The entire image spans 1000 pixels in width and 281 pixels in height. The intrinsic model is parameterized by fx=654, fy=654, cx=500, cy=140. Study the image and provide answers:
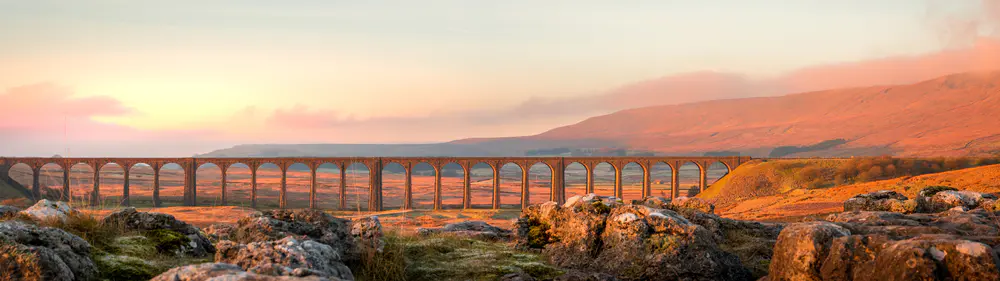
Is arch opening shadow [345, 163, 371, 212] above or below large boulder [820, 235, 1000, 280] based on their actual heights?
below

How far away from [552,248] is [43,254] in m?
7.46

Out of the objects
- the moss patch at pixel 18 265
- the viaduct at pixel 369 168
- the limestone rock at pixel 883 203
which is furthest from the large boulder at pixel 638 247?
the viaduct at pixel 369 168

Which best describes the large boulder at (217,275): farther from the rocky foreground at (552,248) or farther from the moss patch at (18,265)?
the moss patch at (18,265)

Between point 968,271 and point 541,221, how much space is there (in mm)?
7429

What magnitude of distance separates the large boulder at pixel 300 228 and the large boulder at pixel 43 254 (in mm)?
2120

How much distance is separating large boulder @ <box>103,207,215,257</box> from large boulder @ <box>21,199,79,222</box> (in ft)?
1.80

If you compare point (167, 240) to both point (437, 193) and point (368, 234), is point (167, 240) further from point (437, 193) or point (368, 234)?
point (437, 193)

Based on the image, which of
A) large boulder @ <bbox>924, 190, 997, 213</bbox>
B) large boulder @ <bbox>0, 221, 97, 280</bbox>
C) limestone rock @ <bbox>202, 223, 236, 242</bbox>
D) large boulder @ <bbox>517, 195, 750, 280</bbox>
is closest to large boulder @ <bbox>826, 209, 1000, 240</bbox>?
large boulder @ <bbox>517, 195, 750, 280</bbox>

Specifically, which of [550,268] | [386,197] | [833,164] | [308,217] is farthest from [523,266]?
[386,197]

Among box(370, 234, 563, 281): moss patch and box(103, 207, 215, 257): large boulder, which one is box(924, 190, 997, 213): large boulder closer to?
box(370, 234, 563, 281): moss patch

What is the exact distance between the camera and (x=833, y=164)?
233ft

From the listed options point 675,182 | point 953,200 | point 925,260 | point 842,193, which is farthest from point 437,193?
point 925,260

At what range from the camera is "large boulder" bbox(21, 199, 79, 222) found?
32.6 ft

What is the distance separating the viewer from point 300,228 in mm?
10047
